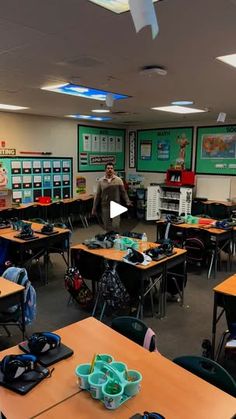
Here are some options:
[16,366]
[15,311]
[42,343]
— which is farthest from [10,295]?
[16,366]

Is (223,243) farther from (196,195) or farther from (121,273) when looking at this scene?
(196,195)

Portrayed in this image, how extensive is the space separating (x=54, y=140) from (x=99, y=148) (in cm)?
170

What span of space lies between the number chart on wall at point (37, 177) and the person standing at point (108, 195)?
9.51 ft

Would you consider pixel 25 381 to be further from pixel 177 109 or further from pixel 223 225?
pixel 177 109

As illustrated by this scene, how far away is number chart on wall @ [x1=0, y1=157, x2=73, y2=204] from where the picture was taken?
759 cm

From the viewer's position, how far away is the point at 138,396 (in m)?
1.56

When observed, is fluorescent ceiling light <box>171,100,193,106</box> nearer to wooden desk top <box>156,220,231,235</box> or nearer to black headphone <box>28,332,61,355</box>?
wooden desk top <box>156,220,231,235</box>

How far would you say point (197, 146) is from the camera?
8.96 meters

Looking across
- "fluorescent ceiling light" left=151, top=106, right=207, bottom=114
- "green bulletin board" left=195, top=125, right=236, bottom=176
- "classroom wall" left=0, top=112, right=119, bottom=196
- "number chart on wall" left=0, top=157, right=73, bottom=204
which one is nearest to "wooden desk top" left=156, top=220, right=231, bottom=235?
"fluorescent ceiling light" left=151, top=106, right=207, bottom=114

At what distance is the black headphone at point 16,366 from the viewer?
1633 mm

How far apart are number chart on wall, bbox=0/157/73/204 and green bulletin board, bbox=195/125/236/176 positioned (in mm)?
3563

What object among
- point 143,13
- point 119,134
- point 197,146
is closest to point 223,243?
point 197,146
